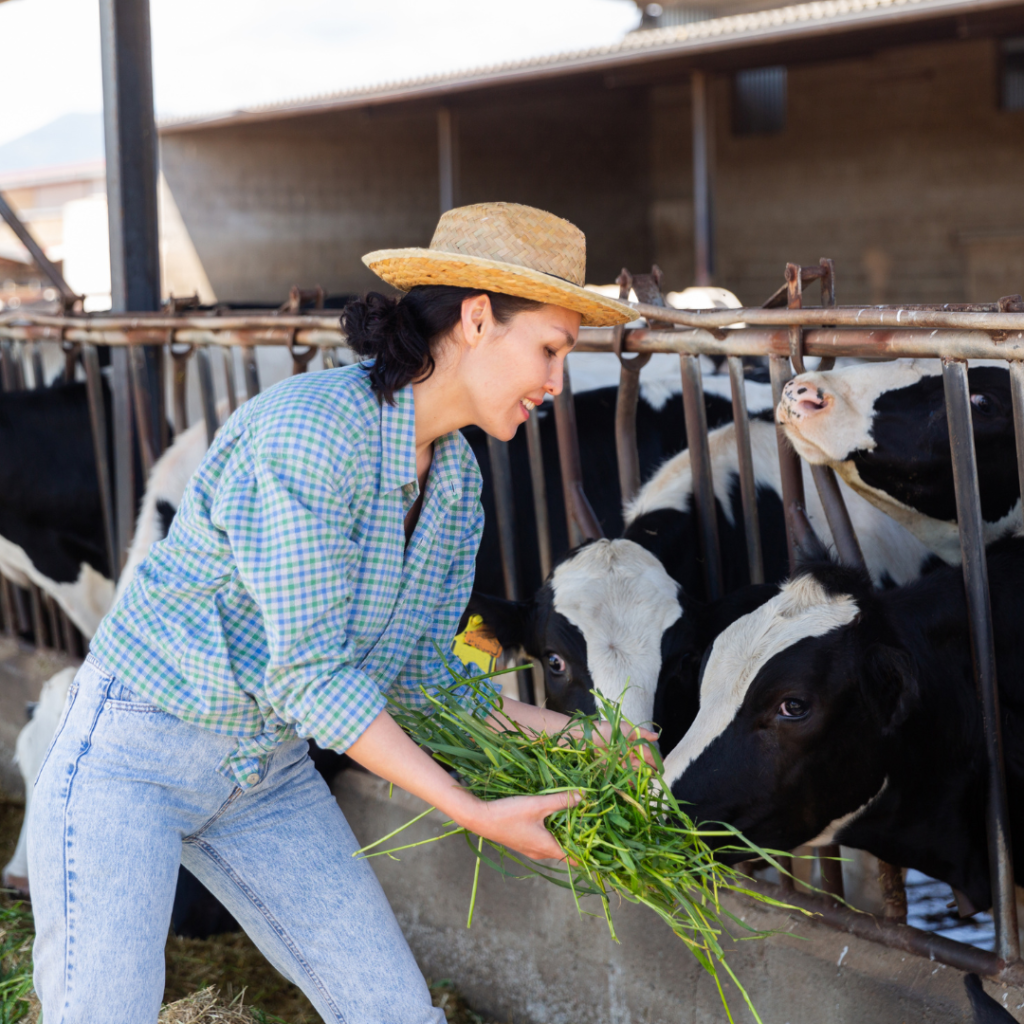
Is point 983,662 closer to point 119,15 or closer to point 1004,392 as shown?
point 1004,392

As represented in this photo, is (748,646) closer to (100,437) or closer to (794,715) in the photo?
(794,715)

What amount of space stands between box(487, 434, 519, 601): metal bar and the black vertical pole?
1430mm

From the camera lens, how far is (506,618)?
257cm

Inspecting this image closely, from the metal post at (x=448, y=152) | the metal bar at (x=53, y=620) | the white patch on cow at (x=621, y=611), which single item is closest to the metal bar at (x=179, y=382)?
the metal bar at (x=53, y=620)

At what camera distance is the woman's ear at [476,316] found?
1.74m

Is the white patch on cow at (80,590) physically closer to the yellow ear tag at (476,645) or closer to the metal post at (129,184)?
the metal post at (129,184)

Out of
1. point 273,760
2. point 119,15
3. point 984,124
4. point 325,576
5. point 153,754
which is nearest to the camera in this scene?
point 325,576

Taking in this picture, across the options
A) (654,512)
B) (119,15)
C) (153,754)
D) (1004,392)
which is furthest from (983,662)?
(119,15)

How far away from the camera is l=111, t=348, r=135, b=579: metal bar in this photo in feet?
12.9

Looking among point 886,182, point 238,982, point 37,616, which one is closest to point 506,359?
point 238,982

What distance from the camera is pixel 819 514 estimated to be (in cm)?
289

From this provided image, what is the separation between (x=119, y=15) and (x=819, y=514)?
9.11 ft

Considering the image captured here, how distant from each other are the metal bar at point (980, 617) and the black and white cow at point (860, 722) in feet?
0.20

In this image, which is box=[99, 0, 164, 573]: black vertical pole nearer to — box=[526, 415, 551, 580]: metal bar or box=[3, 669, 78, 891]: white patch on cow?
box=[3, 669, 78, 891]: white patch on cow
